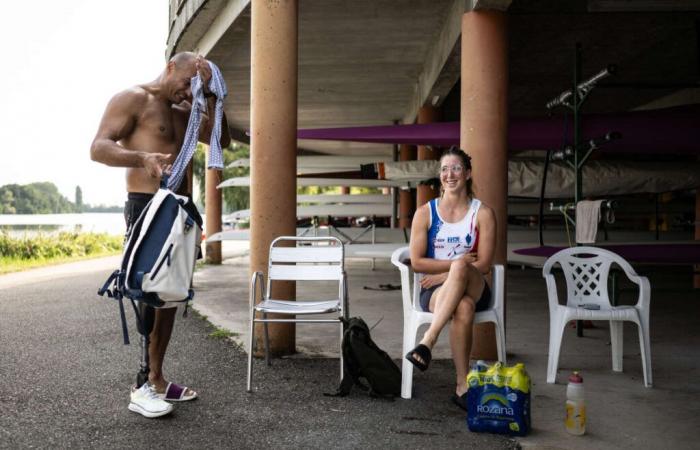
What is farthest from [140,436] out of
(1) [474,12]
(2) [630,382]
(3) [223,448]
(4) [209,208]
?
(4) [209,208]

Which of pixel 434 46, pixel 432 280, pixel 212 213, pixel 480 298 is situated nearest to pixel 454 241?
pixel 432 280

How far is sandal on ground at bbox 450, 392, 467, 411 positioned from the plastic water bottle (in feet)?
1.92

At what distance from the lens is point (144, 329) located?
11.2 feet

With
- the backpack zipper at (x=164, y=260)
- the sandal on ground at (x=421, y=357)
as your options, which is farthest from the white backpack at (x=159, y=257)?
the sandal on ground at (x=421, y=357)

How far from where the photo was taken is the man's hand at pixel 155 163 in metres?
3.15

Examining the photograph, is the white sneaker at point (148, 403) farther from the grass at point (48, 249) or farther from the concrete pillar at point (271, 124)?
the grass at point (48, 249)

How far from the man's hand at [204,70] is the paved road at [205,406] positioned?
1.80 meters

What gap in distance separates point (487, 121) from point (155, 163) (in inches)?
104

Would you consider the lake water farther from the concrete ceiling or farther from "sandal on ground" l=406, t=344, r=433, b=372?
"sandal on ground" l=406, t=344, r=433, b=372

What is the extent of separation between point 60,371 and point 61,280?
674cm

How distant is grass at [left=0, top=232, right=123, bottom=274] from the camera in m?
14.0

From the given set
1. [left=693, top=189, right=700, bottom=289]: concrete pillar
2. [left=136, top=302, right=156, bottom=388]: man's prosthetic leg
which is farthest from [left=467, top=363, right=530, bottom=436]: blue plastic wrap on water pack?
[left=693, top=189, right=700, bottom=289]: concrete pillar

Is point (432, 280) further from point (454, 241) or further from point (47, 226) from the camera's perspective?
point (47, 226)

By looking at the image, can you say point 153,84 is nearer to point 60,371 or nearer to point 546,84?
point 60,371
